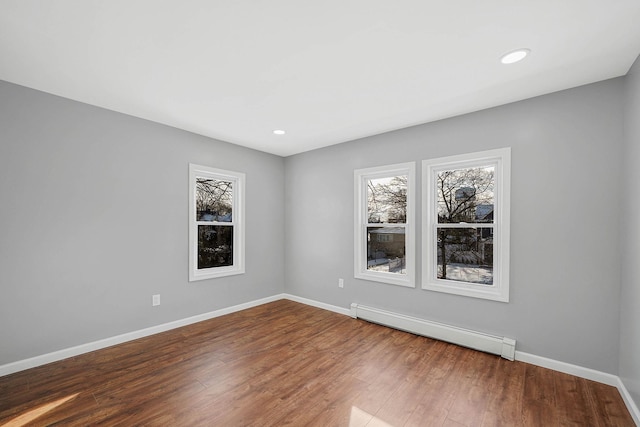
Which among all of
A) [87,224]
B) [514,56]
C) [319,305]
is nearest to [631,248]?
[514,56]

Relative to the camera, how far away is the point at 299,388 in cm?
228

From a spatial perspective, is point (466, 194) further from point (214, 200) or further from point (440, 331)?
point (214, 200)

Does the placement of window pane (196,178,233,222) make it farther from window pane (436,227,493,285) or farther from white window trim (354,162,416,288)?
window pane (436,227,493,285)

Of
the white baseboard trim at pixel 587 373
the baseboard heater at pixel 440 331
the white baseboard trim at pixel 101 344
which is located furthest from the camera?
the baseboard heater at pixel 440 331

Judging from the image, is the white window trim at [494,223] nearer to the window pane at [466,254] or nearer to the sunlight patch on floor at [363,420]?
the window pane at [466,254]

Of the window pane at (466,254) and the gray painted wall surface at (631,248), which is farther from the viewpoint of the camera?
the window pane at (466,254)

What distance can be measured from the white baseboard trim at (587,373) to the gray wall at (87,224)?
12.3 ft

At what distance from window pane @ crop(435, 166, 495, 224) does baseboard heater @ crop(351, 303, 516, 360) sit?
3.99 ft

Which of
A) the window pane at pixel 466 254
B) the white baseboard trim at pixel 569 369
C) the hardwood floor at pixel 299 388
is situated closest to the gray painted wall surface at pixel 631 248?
the white baseboard trim at pixel 569 369

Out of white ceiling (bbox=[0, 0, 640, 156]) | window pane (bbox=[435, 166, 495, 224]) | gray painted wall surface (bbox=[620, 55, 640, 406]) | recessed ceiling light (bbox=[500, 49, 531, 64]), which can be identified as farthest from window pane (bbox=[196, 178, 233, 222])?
gray painted wall surface (bbox=[620, 55, 640, 406])

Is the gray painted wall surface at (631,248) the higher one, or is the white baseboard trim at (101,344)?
the gray painted wall surface at (631,248)

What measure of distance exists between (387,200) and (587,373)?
8.38ft

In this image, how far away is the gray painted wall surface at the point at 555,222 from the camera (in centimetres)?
235

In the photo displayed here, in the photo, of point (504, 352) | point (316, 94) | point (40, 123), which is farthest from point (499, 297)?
point (40, 123)
